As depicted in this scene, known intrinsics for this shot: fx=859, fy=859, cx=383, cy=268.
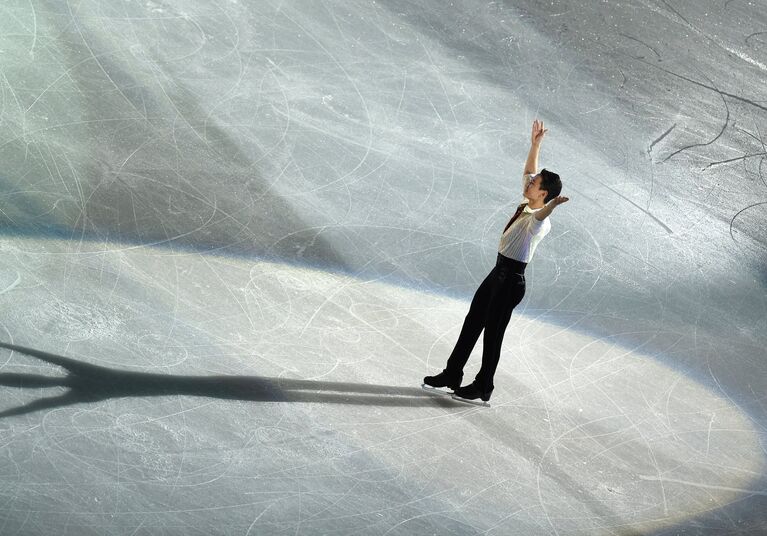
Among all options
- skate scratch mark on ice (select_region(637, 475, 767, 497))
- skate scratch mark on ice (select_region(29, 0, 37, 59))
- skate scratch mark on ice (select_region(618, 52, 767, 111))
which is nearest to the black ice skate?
skate scratch mark on ice (select_region(637, 475, 767, 497))

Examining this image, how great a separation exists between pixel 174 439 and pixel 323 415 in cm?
96

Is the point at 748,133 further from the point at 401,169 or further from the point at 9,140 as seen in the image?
the point at 9,140

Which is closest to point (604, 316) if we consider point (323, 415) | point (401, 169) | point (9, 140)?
point (401, 169)

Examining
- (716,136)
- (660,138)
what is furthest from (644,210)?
(716,136)

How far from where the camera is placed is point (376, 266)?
720 cm

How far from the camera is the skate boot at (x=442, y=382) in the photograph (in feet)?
19.3

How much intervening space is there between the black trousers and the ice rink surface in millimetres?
323

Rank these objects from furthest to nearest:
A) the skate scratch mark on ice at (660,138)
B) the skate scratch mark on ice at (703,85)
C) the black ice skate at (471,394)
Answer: the skate scratch mark on ice at (703,85) < the skate scratch mark on ice at (660,138) < the black ice skate at (471,394)

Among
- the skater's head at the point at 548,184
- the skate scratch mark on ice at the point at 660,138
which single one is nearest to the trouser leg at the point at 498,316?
the skater's head at the point at 548,184

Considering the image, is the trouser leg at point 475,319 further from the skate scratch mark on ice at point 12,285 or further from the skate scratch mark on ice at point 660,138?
the skate scratch mark on ice at point 660,138

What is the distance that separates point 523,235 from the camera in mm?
5371

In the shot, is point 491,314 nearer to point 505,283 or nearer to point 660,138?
point 505,283

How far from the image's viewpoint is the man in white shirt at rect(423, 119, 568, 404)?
17.6 ft

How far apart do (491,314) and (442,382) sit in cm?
64
